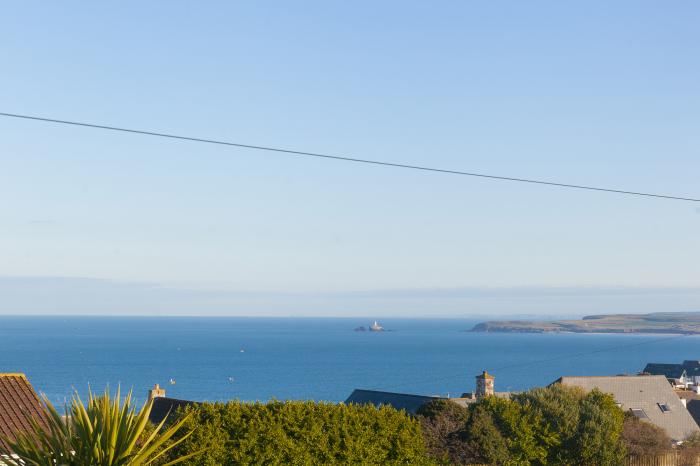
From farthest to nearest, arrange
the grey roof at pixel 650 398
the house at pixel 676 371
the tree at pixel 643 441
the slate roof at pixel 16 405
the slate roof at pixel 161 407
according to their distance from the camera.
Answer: the house at pixel 676 371 → the grey roof at pixel 650 398 → the slate roof at pixel 161 407 → the tree at pixel 643 441 → the slate roof at pixel 16 405

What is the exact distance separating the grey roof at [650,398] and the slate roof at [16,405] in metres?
32.6

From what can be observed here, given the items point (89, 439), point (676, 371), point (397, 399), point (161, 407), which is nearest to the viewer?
point (89, 439)

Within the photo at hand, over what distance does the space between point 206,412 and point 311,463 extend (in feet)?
10.8

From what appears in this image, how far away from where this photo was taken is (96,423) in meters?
16.0

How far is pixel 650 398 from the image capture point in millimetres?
53906

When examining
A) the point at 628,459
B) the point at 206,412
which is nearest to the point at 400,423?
the point at 206,412

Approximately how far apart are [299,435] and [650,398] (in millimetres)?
32109

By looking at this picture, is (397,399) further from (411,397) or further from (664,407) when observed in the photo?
(664,407)

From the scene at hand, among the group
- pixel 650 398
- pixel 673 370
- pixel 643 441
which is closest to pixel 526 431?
pixel 643 441

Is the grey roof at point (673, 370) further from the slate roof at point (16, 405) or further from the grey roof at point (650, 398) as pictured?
the slate roof at point (16, 405)

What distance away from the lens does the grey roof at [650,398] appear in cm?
5208

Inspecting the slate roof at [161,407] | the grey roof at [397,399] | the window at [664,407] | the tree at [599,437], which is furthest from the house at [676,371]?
the slate roof at [161,407]

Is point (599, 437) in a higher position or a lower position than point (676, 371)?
higher

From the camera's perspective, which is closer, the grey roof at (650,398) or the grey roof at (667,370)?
the grey roof at (650,398)
